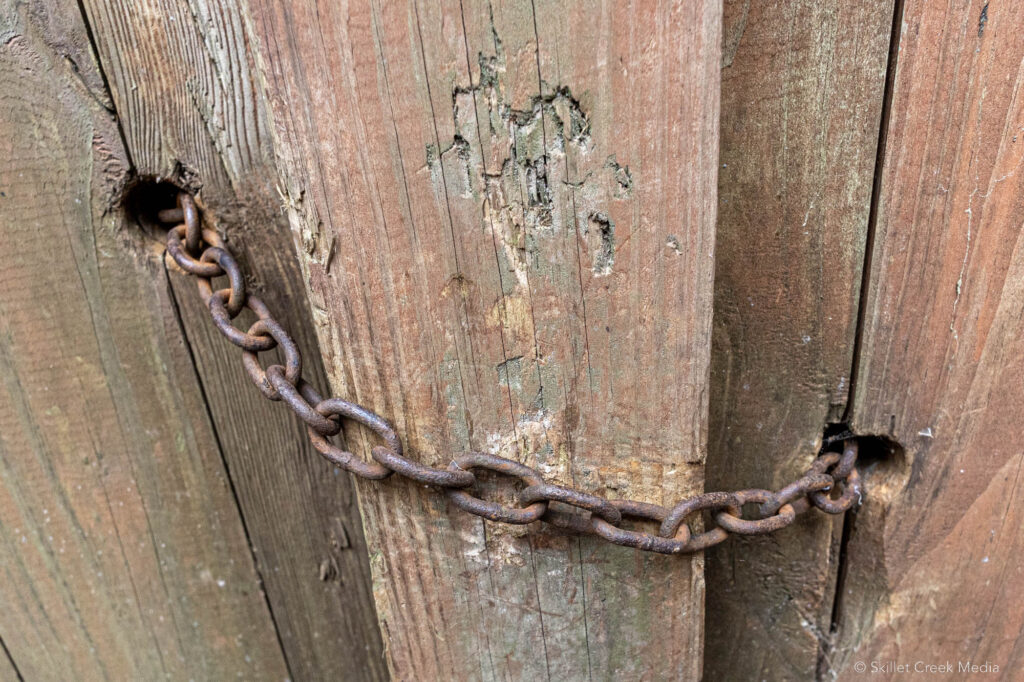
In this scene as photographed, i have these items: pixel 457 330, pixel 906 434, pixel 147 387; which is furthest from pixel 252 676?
pixel 906 434

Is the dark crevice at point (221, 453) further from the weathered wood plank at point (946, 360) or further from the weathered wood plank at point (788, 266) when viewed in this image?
the weathered wood plank at point (946, 360)

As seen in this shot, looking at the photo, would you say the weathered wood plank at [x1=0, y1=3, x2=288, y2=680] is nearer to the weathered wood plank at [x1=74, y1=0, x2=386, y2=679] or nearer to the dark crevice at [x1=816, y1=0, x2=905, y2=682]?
the weathered wood plank at [x1=74, y1=0, x2=386, y2=679]

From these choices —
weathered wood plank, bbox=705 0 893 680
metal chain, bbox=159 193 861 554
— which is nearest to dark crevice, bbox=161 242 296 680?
metal chain, bbox=159 193 861 554

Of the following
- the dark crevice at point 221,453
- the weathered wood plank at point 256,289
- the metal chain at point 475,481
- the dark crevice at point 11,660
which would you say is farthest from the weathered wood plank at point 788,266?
the dark crevice at point 11,660

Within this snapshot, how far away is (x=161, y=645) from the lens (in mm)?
1106

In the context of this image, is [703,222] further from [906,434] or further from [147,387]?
[147,387]

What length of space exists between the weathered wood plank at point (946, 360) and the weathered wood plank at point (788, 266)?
0.04 metres

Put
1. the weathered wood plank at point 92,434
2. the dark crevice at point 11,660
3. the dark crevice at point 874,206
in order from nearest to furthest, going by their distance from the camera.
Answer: the dark crevice at point 874,206
the weathered wood plank at point 92,434
the dark crevice at point 11,660

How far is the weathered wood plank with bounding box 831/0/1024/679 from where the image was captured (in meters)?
0.71

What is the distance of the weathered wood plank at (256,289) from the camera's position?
80 centimetres

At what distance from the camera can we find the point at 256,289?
2.91 ft

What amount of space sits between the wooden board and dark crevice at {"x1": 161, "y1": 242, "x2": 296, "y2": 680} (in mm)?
347

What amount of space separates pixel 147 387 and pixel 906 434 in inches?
43.8

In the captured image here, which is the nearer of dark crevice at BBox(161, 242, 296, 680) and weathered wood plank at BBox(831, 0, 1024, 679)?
weathered wood plank at BBox(831, 0, 1024, 679)
